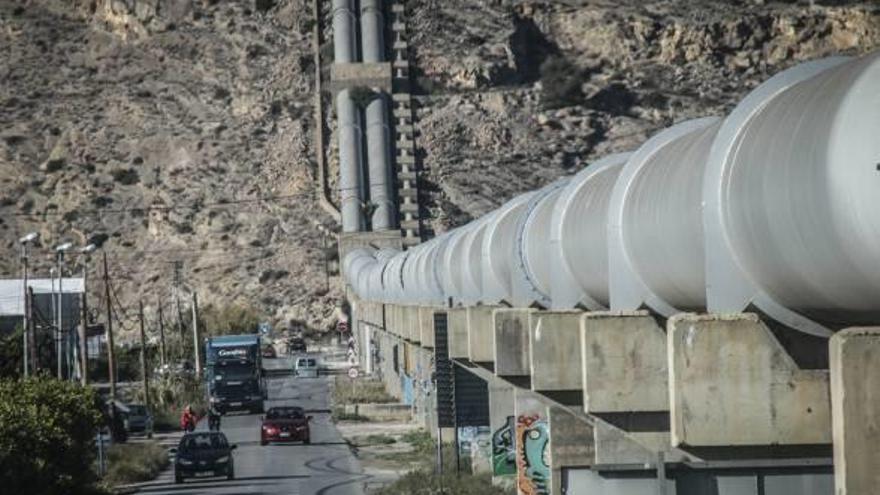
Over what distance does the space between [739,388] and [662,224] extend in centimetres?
140

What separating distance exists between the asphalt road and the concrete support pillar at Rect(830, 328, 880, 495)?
30.4 meters

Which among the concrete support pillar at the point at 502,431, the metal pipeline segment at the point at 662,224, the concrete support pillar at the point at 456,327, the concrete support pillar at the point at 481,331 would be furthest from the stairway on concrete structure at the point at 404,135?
the metal pipeline segment at the point at 662,224

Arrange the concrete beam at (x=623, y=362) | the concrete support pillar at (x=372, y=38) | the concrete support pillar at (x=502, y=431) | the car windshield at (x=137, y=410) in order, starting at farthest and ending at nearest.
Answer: the concrete support pillar at (x=372, y=38) → the car windshield at (x=137, y=410) → the concrete support pillar at (x=502, y=431) → the concrete beam at (x=623, y=362)

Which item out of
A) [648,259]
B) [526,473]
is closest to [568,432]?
[526,473]

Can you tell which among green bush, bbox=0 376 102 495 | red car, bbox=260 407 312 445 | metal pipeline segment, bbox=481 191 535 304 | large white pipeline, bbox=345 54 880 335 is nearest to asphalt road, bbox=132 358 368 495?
red car, bbox=260 407 312 445

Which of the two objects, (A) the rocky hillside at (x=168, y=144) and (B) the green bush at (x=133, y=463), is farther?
(A) the rocky hillside at (x=168, y=144)

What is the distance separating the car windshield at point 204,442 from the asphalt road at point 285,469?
2.47ft

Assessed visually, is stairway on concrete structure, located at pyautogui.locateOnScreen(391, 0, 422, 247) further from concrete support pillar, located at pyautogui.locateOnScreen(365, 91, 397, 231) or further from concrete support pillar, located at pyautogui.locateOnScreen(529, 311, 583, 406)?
concrete support pillar, located at pyautogui.locateOnScreen(529, 311, 583, 406)

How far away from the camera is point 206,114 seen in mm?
135375

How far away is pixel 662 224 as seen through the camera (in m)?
11.6

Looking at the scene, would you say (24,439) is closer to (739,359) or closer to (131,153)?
(739,359)

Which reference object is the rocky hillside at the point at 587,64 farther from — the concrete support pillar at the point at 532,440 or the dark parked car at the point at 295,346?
the concrete support pillar at the point at 532,440

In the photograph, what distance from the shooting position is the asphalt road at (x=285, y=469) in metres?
40.2

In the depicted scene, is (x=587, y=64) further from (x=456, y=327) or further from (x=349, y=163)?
(x=456, y=327)
